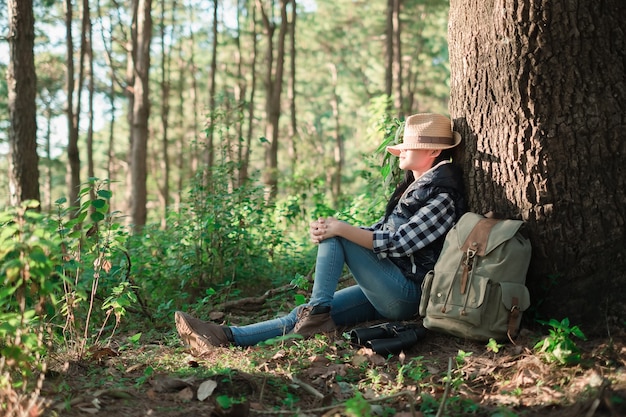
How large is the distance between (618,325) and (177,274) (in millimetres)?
4079

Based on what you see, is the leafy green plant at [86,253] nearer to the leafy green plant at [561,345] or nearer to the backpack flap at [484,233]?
the backpack flap at [484,233]

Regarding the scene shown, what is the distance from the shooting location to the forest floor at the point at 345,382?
9.25 feet

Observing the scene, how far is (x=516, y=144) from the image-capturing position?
3607mm

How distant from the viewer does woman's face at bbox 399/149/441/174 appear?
13.4ft

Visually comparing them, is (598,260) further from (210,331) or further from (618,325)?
(210,331)

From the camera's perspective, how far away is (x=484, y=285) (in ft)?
11.0

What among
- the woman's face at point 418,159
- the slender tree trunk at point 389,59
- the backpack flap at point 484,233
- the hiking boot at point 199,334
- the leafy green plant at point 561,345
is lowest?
the hiking boot at point 199,334

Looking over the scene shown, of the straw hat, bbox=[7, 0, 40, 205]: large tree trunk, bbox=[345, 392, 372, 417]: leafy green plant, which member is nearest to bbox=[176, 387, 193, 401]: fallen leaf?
bbox=[345, 392, 372, 417]: leafy green plant

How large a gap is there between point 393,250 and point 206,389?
1.52 metres

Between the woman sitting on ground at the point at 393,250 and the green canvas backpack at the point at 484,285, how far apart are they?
38 centimetres

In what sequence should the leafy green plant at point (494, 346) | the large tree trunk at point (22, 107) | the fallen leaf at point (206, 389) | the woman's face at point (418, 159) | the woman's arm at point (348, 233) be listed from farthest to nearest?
1. the large tree trunk at point (22, 107)
2. the woman's face at point (418, 159)
3. the woman's arm at point (348, 233)
4. the leafy green plant at point (494, 346)
5. the fallen leaf at point (206, 389)

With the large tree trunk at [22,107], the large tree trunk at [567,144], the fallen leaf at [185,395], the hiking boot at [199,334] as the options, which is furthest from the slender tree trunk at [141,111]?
the fallen leaf at [185,395]

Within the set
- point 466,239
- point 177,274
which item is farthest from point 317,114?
point 466,239

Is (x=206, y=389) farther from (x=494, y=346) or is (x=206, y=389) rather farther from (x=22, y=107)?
(x=22, y=107)
